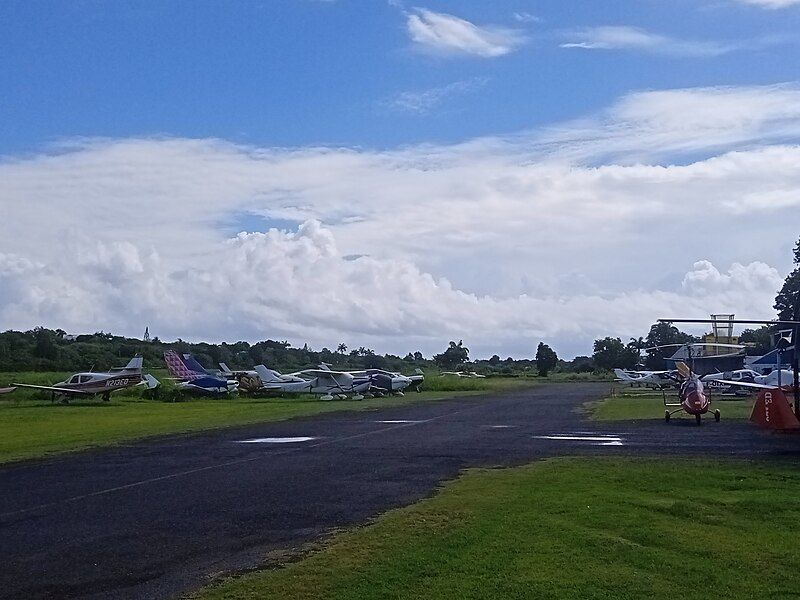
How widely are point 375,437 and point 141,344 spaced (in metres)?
107

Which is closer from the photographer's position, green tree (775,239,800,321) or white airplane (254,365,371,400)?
white airplane (254,365,371,400)

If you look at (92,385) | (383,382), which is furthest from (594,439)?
(92,385)

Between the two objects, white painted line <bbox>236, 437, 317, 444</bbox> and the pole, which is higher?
the pole

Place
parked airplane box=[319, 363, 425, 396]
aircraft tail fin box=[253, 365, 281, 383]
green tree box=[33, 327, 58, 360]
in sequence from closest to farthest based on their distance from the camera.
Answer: parked airplane box=[319, 363, 425, 396], aircraft tail fin box=[253, 365, 281, 383], green tree box=[33, 327, 58, 360]

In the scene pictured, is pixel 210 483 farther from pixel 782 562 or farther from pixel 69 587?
pixel 782 562

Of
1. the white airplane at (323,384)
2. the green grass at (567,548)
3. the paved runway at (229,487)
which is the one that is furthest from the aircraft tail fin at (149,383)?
the green grass at (567,548)

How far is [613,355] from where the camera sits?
407 ft

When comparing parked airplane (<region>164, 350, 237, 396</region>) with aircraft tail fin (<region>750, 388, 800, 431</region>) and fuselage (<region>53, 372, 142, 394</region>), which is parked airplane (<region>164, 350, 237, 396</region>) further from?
aircraft tail fin (<region>750, 388, 800, 431</region>)

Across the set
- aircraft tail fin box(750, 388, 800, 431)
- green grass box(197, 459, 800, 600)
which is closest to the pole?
aircraft tail fin box(750, 388, 800, 431)

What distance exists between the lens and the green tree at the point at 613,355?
12044 cm

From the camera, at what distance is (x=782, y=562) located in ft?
26.4

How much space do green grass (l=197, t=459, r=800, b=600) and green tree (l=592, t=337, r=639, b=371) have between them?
110 metres

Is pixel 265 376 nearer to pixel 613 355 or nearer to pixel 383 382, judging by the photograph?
pixel 383 382

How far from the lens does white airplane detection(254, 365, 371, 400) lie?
54531 millimetres
